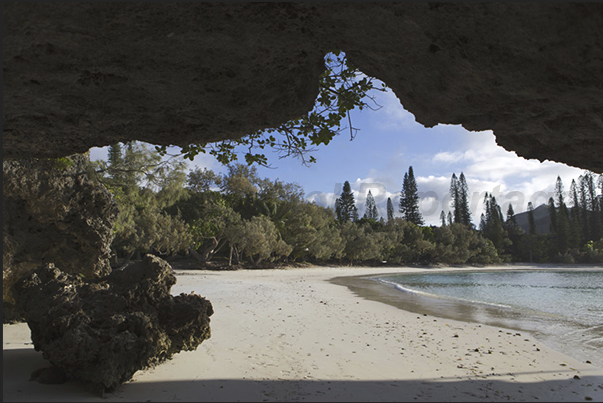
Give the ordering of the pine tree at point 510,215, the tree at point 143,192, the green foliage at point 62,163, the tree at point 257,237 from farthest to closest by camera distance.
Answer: the pine tree at point 510,215, the tree at point 257,237, the tree at point 143,192, the green foliage at point 62,163

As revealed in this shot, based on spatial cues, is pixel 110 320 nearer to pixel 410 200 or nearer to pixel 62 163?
pixel 62 163

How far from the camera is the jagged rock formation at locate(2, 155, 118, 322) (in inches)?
208

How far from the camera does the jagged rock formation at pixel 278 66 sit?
6.62ft

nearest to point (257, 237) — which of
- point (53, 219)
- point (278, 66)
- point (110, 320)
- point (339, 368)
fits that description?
point (53, 219)

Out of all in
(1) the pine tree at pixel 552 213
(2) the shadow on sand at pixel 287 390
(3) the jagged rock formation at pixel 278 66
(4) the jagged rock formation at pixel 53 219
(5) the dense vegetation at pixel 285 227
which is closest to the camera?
(3) the jagged rock formation at pixel 278 66

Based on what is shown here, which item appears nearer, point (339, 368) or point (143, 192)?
point (339, 368)

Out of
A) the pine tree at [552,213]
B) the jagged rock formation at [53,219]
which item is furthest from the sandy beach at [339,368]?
the pine tree at [552,213]

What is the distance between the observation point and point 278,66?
2.79 m

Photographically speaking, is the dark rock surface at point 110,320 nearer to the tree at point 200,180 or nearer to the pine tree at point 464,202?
the tree at point 200,180

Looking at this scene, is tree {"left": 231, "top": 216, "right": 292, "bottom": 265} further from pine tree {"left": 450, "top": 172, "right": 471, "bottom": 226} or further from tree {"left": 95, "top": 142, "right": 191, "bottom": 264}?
pine tree {"left": 450, "top": 172, "right": 471, "bottom": 226}

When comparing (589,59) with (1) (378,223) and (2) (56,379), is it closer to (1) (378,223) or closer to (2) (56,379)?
(2) (56,379)

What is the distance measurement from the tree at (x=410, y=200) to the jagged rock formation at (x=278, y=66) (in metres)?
70.9

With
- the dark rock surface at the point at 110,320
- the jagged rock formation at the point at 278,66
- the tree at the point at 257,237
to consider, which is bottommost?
the dark rock surface at the point at 110,320

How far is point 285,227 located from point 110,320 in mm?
32131
